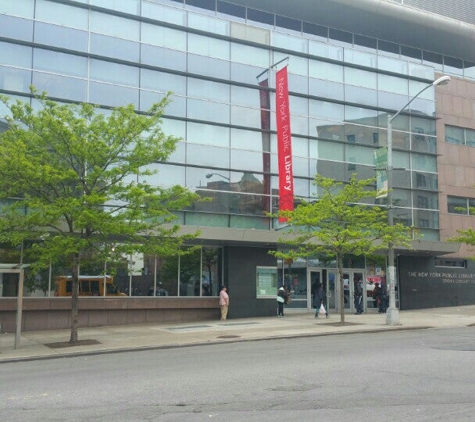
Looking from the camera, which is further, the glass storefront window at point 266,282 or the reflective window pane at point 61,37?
the glass storefront window at point 266,282

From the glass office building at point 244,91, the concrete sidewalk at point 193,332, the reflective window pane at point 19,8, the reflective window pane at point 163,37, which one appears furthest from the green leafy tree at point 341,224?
the reflective window pane at point 19,8

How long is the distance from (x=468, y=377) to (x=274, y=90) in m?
20.4

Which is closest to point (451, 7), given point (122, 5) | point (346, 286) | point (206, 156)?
point (346, 286)

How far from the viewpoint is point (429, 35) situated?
32375mm

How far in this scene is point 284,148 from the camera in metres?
26.0

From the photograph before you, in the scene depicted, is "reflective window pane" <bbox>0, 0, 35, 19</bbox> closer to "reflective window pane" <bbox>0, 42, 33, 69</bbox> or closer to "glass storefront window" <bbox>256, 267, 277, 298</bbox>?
"reflective window pane" <bbox>0, 42, 33, 69</bbox>

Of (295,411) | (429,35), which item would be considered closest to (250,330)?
(295,411)

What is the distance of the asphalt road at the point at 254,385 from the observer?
760 centimetres

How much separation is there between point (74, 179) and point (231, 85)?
39.4 ft

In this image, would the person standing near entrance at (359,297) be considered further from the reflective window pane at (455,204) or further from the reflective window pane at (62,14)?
the reflective window pane at (62,14)

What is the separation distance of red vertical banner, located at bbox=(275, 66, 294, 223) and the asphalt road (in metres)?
11.3

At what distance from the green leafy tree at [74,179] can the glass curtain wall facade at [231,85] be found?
21.8 feet

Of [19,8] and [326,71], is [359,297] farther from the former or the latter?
[19,8]

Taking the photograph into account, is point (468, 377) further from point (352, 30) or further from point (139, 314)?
point (352, 30)
